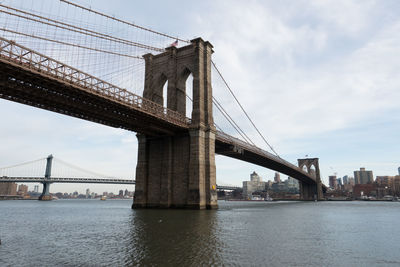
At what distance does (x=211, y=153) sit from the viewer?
42.6m

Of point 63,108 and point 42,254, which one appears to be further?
point 63,108

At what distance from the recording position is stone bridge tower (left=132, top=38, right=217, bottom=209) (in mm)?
41219

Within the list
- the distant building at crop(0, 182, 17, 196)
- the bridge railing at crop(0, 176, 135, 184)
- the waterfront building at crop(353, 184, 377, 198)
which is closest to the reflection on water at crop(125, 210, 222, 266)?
the bridge railing at crop(0, 176, 135, 184)

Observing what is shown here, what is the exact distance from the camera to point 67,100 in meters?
30.9

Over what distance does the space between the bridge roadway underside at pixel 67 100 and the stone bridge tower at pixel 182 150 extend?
4.20 meters

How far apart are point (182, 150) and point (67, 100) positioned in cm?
1854

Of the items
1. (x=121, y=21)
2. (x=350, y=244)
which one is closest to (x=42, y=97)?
(x=121, y=21)

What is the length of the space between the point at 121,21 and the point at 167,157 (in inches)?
844

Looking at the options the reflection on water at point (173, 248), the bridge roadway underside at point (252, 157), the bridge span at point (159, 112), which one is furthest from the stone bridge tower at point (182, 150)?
the reflection on water at point (173, 248)

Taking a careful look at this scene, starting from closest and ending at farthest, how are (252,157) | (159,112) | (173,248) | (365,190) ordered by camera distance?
(173,248)
(159,112)
(252,157)
(365,190)

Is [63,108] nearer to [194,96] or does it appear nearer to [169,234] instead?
[194,96]

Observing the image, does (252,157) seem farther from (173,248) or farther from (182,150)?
(173,248)

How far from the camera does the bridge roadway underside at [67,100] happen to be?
994 inches

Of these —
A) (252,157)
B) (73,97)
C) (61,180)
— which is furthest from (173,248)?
(61,180)
